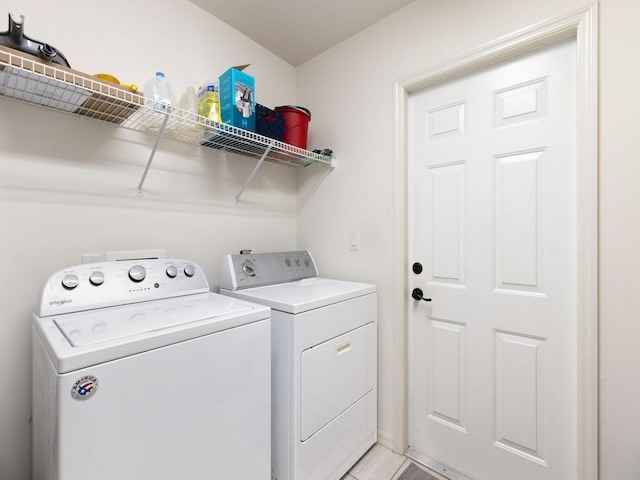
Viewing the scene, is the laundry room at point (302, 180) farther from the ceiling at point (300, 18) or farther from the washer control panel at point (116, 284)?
the washer control panel at point (116, 284)

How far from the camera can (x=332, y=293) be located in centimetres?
155

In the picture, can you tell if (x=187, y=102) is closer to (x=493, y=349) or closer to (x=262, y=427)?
(x=262, y=427)

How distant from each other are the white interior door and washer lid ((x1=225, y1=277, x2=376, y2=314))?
407 mm

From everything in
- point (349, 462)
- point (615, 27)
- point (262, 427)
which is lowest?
point (349, 462)

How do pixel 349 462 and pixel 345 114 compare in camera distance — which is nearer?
pixel 349 462

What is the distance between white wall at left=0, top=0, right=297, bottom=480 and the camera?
46.8 inches

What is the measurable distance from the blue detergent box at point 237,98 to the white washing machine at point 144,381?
0.81 meters

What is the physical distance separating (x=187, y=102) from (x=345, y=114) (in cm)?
97

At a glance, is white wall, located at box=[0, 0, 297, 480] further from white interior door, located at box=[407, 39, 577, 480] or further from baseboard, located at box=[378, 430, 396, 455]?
baseboard, located at box=[378, 430, 396, 455]

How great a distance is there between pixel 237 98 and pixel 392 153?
91 cm

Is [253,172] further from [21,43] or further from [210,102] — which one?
[21,43]

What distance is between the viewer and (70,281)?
1.12m

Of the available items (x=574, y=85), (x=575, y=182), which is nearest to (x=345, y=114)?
(x=574, y=85)

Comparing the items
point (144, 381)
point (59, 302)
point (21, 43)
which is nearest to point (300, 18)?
point (21, 43)
